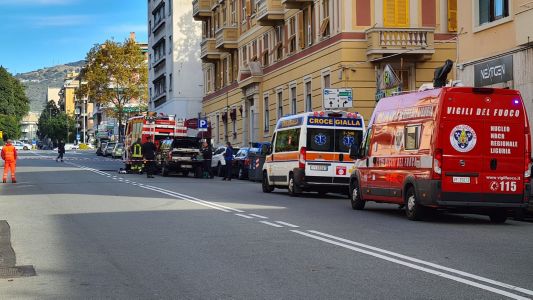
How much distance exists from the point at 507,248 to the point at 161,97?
7362 centimetres

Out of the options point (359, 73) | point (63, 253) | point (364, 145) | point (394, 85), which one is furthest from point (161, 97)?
point (63, 253)

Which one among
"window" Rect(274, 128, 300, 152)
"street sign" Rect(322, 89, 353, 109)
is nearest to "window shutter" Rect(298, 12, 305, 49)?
"street sign" Rect(322, 89, 353, 109)

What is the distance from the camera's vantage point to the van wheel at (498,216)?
16391mm

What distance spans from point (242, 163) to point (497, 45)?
46.5 feet

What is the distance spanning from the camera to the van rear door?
1556cm

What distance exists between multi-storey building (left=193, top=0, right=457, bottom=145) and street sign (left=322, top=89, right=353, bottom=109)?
1.21 meters

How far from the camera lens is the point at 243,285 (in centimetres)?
861

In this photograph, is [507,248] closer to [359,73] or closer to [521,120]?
[521,120]

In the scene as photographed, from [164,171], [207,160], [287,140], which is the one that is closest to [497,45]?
[287,140]

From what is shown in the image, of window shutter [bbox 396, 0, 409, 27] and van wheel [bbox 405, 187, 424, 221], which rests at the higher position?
window shutter [bbox 396, 0, 409, 27]

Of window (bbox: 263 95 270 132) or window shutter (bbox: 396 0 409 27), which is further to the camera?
window (bbox: 263 95 270 132)

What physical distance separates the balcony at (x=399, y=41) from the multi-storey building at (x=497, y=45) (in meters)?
6.02

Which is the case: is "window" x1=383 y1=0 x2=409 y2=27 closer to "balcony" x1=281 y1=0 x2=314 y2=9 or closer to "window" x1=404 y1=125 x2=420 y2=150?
"balcony" x1=281 y1=0 x2=314 y2=9

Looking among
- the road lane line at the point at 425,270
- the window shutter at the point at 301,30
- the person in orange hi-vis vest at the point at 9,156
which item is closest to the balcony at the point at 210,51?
the window shutter at the point at 301,30
